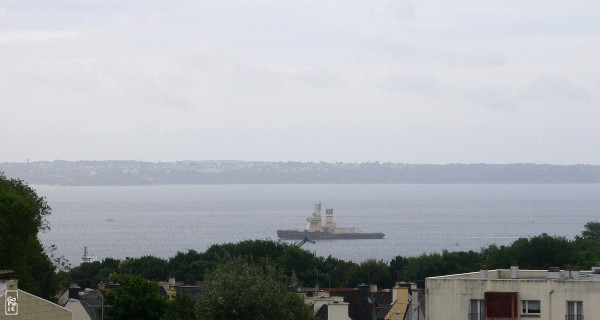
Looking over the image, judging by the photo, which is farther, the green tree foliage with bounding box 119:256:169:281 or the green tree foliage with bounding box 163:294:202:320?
the green tree foliage with bounding box 119:256:169:281

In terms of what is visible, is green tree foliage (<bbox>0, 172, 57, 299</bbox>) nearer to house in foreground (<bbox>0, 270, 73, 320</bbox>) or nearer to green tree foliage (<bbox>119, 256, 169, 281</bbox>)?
house in foreground (<bbox>0, 270, 73, 320</bbox>)

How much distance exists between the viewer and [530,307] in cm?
2803

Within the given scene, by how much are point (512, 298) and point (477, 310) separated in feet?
3.09

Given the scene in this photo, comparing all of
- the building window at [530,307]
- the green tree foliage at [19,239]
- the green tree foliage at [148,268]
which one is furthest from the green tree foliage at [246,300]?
the green tree foliage at [148,268]

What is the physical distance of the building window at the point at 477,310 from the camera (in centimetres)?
2836

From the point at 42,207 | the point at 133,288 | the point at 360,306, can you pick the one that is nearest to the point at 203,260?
the point at 42,207

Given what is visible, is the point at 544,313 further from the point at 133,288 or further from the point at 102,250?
the point at 102,250

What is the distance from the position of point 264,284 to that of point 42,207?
93.4ft

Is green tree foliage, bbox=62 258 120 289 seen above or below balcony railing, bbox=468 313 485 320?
below

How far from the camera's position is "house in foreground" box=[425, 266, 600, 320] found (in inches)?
1085

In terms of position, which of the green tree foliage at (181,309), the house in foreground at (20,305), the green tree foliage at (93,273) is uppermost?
the house in foreground at (20,305)

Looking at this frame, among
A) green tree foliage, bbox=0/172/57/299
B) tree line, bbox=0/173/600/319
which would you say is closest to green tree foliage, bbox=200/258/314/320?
tree line, bbox=0/173/600/319

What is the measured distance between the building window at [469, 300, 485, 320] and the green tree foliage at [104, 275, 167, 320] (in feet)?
36.6

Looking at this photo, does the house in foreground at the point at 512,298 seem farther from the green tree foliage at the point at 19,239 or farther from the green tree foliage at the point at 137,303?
the green tree foliage at the point at 19,239
